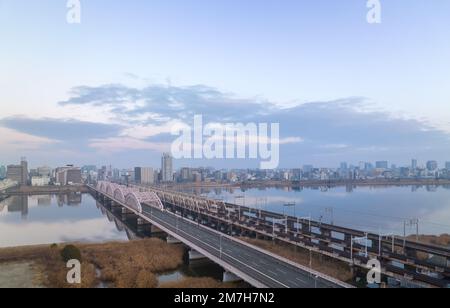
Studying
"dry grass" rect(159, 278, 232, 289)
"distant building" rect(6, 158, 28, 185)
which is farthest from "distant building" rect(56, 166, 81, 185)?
"dry grass" rect(159, 278, 232, 289)

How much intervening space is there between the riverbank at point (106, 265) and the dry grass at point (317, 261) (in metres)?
4.33

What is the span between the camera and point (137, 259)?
16359 mm

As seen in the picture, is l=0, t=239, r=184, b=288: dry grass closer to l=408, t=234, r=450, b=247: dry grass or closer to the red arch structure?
the red arch structure

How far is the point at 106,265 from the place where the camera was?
15.8 meters

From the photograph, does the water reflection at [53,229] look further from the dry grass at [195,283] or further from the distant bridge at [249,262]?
the dry grass at [195,283]

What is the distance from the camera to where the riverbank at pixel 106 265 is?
13070 millimetres

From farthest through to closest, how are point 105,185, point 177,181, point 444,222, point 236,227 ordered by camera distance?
point 177,181
point 105,185
point 444,222
point 236,227

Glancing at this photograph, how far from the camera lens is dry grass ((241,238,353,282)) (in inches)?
540

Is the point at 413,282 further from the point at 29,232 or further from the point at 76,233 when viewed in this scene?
the point at 29,232

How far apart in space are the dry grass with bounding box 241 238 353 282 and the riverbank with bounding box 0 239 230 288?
14.2 ft

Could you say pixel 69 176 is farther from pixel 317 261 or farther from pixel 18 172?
pixel 317 261

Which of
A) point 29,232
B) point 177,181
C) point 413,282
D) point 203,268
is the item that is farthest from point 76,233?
point 177,181
